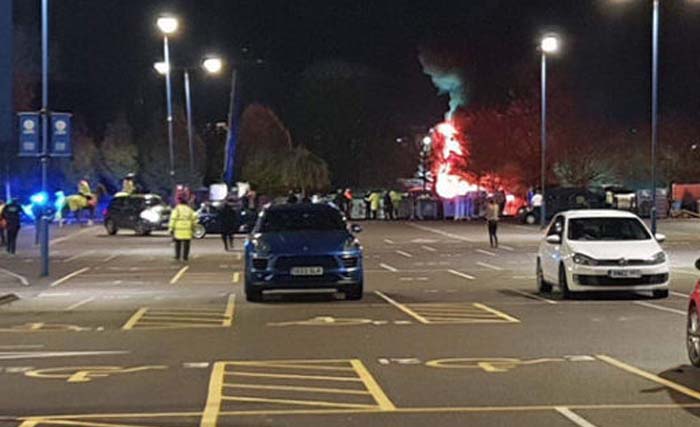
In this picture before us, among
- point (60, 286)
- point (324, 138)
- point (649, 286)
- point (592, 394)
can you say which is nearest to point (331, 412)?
point (592, 394)

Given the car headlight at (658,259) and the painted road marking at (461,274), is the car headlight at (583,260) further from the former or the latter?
the painted road marking at (461,274)

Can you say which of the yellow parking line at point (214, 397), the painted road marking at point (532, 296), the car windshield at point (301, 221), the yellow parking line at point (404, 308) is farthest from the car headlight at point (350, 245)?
the yellow parking line at point (214, 397)

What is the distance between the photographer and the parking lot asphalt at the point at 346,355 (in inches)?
399

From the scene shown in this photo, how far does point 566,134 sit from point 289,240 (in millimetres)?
55690

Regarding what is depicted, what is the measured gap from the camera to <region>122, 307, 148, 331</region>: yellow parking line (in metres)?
17.4

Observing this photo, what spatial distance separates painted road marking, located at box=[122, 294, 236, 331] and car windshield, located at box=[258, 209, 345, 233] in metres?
1.77

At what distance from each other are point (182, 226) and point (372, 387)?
2280 centimetres

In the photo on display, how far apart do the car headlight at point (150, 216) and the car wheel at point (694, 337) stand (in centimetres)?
4074

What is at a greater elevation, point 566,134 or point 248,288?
point 566,134

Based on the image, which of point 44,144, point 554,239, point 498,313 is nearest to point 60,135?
point 44,144

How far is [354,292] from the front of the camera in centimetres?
2123

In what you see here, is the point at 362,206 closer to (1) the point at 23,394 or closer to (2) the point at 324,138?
(2) the point at 324,138

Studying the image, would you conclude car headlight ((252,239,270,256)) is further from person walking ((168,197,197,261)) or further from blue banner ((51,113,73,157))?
person walking ((168,197,197,261))

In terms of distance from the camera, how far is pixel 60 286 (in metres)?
26.0
